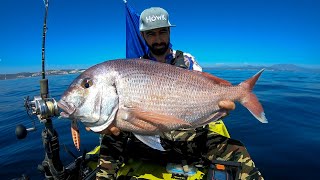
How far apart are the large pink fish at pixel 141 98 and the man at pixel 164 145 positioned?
157 cm

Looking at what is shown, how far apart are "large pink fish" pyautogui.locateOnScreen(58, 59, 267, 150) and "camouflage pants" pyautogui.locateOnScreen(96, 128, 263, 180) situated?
152 centimetres

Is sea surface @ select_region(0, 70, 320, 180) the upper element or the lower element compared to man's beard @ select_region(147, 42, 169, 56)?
lower

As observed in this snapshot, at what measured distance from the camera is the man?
4641mm

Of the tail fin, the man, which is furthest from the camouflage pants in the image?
the tail fin

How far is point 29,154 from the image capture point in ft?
27.8

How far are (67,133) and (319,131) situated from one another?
9143mm

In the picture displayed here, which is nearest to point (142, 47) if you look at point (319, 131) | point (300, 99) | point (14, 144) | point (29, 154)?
point (29, 154)

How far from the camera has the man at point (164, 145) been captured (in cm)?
464

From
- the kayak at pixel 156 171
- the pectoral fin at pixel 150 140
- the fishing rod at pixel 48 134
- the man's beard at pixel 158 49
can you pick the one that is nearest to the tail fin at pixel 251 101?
the pectoral fin at pixel 150 140

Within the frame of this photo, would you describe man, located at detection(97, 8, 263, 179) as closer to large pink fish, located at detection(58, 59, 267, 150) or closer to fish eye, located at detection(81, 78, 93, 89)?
large pink fish, located at detection(58, 59, 267, 150)

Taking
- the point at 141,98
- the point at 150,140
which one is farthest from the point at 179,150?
the point at 141,98

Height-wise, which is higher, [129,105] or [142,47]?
[142,47]

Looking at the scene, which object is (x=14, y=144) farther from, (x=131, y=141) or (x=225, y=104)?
(x=225, y=104)

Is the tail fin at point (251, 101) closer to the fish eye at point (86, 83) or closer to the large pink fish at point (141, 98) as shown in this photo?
the large pink fish at point (141, 98)
